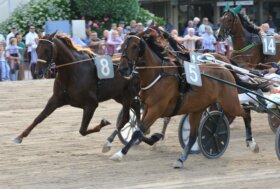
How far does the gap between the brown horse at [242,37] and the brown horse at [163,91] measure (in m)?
3.55

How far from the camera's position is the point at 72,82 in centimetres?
1001

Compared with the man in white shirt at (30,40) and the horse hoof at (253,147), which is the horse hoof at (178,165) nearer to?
the horse hoof at (253,147)

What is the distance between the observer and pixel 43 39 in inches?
394

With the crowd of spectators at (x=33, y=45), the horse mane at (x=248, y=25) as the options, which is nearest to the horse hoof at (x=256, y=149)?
the horse mane at (x=248, y=25)

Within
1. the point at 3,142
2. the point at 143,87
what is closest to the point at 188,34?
the point at 3,142

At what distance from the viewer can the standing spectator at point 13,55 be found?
697 inches

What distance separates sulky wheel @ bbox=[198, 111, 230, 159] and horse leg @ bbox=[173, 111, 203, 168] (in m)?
0.18

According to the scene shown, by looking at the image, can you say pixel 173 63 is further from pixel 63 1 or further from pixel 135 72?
pixel 63 1

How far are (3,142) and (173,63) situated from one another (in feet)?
10.9

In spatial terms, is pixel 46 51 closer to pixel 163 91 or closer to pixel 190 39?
pixel 163 91

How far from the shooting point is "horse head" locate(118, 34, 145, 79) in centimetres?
867

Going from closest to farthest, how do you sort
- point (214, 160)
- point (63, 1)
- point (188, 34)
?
point (214, 160), point (188, 34), point (63, 1)

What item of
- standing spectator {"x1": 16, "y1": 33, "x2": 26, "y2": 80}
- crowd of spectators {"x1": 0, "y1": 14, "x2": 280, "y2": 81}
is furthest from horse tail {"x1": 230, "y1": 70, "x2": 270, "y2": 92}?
standing spectator {"x1": 16, "y1": 33, "x2": 26, "y2": 80}

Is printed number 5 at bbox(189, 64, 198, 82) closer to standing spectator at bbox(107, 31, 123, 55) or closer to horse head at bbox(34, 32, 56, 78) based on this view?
horse head at bbox(34, 32, 56, 78)
